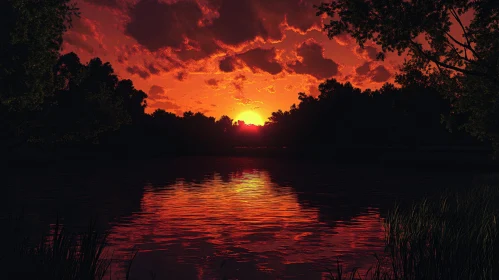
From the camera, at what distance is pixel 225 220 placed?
31.2m

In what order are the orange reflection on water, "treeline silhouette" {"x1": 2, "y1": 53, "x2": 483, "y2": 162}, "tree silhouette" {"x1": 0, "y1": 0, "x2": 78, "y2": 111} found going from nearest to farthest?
1. the orange reflection on water
2. "tree silhouette" {"x1": 0, "y1": 0, "x2": 78, "y2": 111}
3. "treeline silhouette" {"x1": 2, "y1": 53, "x2": 483, "y2": 162}

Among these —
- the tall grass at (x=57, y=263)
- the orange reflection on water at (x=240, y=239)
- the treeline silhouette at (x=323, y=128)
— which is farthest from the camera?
the treeline silhouette at (x=323, y=128)

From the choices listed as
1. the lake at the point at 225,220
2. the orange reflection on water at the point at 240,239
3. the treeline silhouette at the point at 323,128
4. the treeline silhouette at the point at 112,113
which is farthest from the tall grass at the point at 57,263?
the treeline silhouette at the point at 323,128

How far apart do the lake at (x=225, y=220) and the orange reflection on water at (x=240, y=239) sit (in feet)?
0.12

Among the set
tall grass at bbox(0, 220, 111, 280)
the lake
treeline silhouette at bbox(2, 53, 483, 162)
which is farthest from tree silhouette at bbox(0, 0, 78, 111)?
treeline silhouette at bbox(2, 53, 483, 162)

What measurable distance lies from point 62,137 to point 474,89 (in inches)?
1355

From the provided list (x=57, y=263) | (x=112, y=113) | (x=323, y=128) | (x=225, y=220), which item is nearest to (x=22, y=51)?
(x=225, y=220)

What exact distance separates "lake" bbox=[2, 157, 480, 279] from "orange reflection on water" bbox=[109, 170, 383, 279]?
4 cm

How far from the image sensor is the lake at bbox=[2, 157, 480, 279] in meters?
19.7

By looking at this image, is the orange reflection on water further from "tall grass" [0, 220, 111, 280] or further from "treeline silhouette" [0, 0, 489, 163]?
"treeline silhouette" [0, 0, 489, 163]

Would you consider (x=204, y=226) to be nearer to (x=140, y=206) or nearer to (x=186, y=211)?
(x=186, y=211)

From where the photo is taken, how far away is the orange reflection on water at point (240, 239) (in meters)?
19.1

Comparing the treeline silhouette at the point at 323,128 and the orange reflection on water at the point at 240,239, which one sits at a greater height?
the treeline silhouette at the point at 323,128

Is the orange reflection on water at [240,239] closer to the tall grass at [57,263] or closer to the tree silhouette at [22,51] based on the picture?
the tall grass at [57,263]
